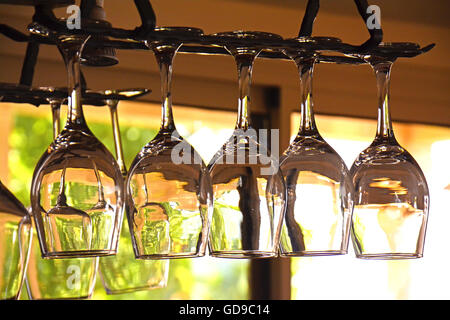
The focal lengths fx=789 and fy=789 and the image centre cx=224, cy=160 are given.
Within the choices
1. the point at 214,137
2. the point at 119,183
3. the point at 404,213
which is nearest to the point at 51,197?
the point at 119,183

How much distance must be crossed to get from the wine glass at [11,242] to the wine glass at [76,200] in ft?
0.10

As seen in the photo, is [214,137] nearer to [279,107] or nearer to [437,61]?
[279,107]

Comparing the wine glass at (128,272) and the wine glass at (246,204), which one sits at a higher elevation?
the wine glass at (246,204)

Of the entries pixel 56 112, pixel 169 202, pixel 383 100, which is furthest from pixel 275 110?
pixel 169 202

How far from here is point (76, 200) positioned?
1.65ft

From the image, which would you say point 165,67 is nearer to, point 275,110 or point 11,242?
point 11,242

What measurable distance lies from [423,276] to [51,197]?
2.48 meters

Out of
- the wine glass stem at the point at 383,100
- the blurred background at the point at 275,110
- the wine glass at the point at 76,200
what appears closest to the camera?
the wine glass at the point at 76,200

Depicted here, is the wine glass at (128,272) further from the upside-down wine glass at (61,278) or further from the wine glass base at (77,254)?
the wine glass base at (77,254)

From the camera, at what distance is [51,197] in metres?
0.51

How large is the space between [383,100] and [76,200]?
251 mm

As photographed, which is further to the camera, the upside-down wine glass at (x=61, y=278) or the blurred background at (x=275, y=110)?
the blurred background at (x=275, y=110)

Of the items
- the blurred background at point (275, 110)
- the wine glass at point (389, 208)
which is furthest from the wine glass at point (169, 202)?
the blurred background at point (275, 110)

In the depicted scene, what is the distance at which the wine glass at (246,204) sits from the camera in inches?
20.9
